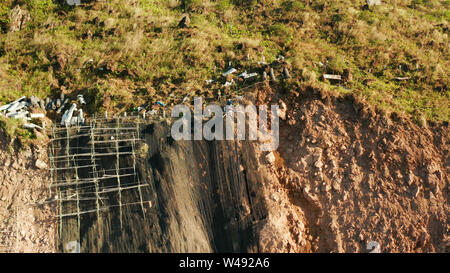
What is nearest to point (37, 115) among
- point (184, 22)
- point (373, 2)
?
point (184, 22)

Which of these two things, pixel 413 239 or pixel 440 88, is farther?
pixel 440 88

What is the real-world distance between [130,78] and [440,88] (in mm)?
9962

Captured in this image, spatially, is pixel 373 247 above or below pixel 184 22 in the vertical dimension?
below

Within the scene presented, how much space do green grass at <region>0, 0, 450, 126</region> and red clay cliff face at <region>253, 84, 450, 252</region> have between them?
2.91 ft

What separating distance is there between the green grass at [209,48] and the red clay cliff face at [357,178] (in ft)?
2.91

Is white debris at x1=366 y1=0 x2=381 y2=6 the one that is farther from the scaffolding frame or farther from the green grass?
the scaffolding frame

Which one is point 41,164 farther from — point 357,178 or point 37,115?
point 357,178

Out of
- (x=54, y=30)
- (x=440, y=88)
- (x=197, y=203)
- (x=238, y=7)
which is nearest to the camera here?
(x=197, y=203)

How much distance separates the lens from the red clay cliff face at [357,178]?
26.9ft

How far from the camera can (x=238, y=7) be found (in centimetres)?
1280

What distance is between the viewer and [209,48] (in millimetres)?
11031

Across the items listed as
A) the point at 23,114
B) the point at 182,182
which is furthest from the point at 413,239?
the point at 23,114

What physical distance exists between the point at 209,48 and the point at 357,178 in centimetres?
628
